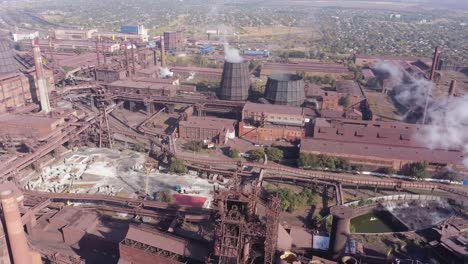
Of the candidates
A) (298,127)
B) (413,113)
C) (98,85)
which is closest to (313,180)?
(298,127)

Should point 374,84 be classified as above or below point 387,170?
above

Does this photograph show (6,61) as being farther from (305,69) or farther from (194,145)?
(305,69)

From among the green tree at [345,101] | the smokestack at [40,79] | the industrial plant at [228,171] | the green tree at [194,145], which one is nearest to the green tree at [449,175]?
the industrial plant at [228,171]

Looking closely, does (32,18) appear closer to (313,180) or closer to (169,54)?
(169,54)

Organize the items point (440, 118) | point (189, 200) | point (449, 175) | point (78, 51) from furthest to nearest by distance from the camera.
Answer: point (78, 51) < point (440, 118) < point (449, 175) < point (189, 200)

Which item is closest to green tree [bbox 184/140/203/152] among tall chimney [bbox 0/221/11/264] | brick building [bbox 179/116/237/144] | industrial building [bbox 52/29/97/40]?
brick building [bbox 179/116/237/144]

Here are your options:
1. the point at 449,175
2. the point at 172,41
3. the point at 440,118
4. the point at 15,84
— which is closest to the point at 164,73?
the point at 15,84
